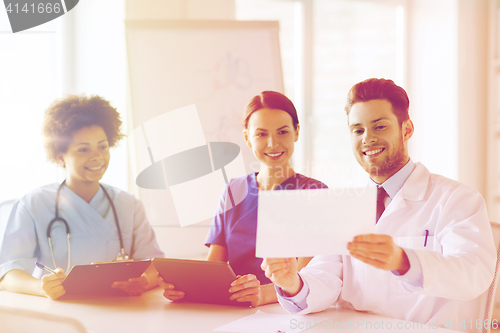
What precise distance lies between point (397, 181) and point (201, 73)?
137cm

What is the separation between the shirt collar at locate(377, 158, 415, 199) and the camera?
1.24m

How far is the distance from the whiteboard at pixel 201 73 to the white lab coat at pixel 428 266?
3.93 ft

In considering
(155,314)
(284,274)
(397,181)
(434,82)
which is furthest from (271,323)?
(434,82)

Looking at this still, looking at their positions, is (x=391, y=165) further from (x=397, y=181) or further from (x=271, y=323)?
(x=271, y=323)

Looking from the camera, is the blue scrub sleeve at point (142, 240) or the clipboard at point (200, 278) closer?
the clipboard at point (200, 278)

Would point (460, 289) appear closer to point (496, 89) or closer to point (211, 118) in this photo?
point (211, 118)

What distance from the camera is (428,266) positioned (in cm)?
92

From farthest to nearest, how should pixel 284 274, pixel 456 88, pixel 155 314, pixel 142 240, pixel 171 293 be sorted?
1. pixel 456 88
2. pixel 142 240
3. pixel 171 293
4. pixel 155 314
5. pixel 284 274

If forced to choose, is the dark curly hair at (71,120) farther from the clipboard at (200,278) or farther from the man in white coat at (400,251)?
the man in white coat at (400,251)

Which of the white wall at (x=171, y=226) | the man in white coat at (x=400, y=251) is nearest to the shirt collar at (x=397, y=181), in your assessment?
the man in white coat at (x=400, y=251)

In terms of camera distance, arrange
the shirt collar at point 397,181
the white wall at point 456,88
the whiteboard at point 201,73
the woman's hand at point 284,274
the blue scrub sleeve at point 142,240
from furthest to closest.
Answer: the white wall at point 456,88 → the whiteboard at point 201,73 → the blue scrub sleeve at point 142,240 → the shirt collar at point 397,181 → the woman's hand at point 284,274

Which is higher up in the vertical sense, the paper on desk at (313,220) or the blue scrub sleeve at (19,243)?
the paper on desk at (313,220)

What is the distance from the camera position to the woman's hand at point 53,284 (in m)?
1.26

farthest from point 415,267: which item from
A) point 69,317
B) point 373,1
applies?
point 373,1
